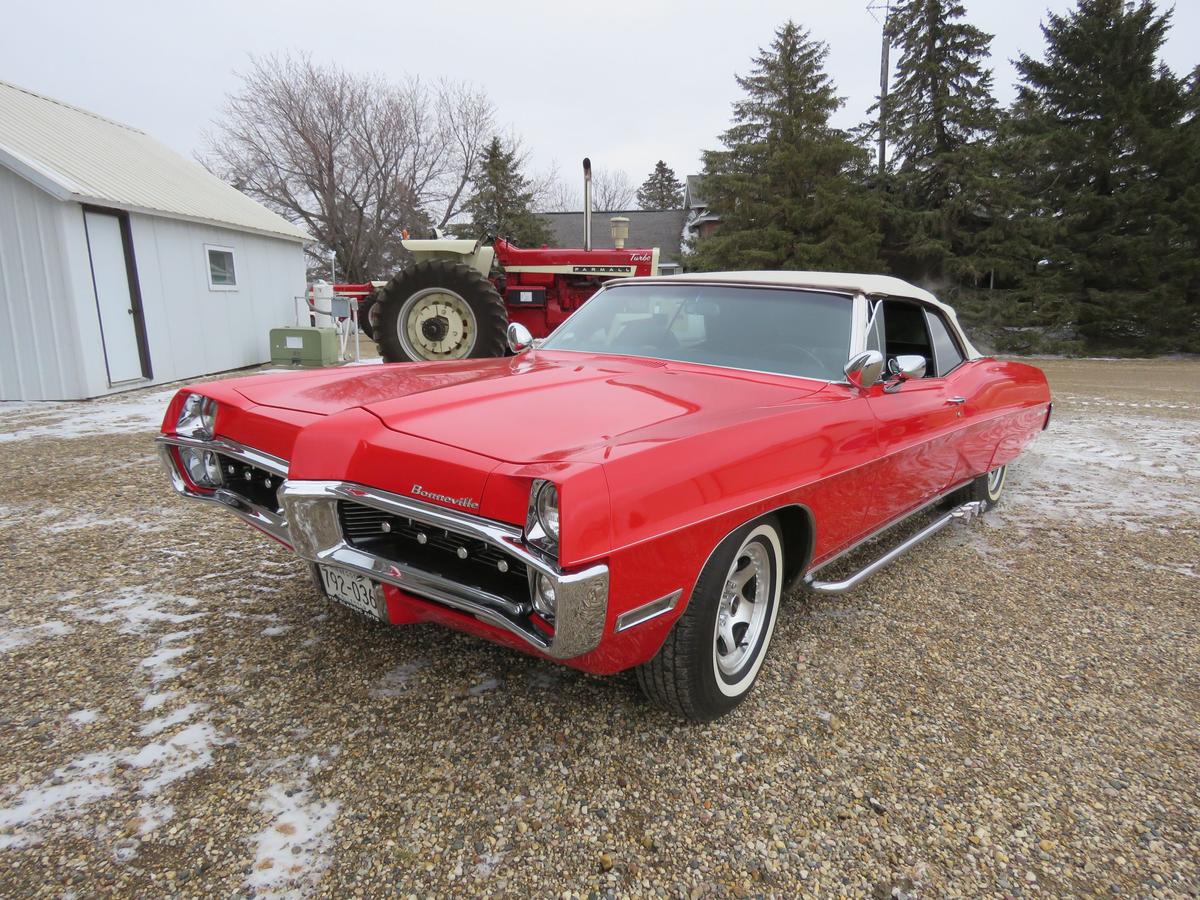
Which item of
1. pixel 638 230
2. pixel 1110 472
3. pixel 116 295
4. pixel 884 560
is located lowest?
pixel 1110 472

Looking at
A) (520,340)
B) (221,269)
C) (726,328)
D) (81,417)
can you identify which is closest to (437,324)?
(81,417)

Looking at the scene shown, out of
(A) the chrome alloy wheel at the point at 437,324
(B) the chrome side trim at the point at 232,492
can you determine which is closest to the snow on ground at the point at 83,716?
(B) the chrome side trim at the point at 232,492

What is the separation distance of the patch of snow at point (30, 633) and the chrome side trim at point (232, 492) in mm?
687

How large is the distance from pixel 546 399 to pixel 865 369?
1319 mm

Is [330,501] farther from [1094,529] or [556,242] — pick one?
[556,242]

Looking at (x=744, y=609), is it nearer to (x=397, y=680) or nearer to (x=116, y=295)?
(x=397, y=680)

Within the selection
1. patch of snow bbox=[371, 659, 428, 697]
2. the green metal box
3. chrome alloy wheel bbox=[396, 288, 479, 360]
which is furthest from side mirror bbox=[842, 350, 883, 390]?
the green metal box

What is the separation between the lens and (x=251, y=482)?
283 cm

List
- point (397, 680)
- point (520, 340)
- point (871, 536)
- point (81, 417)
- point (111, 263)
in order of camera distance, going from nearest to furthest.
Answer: point (397, 680)
point (871, 536)
point (520, 340)
point (81, 417)
point (111, 263)

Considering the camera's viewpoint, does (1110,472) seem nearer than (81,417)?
Yes

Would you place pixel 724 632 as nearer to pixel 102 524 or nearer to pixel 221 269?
pixel 102 524

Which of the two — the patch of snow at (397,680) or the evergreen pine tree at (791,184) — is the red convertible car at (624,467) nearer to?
the patch of snow at (397,680)

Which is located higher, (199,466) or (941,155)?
(941,155)

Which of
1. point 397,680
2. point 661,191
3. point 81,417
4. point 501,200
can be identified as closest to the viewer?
point 397,680
